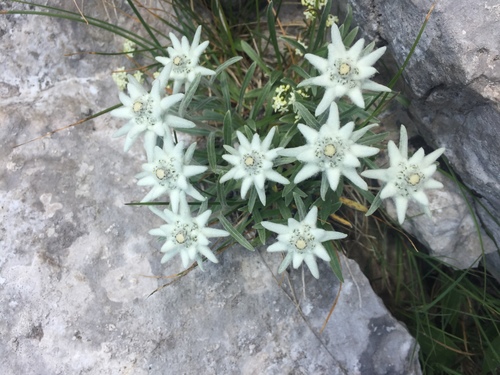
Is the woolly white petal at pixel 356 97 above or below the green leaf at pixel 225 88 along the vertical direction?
above

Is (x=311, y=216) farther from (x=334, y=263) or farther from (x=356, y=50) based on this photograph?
(x=356, y=50)

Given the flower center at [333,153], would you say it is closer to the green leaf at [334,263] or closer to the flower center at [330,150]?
the flower center at [330,150]

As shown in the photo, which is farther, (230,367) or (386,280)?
(386,280)

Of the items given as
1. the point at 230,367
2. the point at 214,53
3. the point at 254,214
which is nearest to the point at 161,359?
the point at 230,367

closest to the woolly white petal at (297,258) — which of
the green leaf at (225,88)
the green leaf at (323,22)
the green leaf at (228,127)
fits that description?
the green leaf at (228,127)

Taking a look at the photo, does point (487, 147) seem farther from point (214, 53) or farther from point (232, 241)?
point (214, 53)

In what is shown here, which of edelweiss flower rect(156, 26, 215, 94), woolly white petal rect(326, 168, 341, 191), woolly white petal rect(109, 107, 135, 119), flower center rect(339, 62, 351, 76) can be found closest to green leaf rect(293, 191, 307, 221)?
woolly white petal rect(326, 168, 341, 191)

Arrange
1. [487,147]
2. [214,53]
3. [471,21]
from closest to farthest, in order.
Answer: [471,21] → [487,147] → [214,53]

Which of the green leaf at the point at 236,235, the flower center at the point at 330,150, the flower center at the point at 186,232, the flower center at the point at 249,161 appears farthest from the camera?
the green leaf at the point at 236,235
